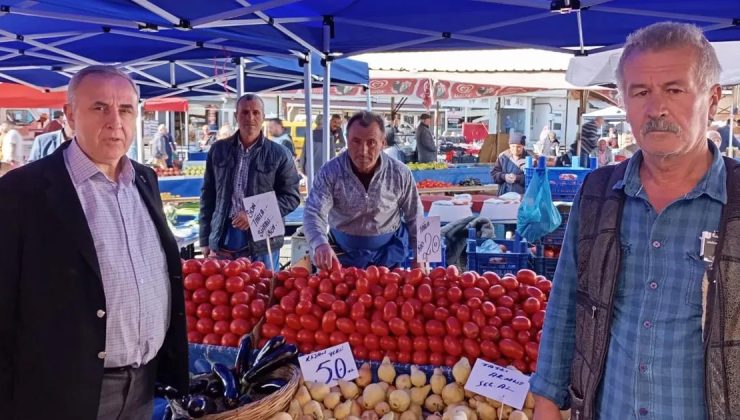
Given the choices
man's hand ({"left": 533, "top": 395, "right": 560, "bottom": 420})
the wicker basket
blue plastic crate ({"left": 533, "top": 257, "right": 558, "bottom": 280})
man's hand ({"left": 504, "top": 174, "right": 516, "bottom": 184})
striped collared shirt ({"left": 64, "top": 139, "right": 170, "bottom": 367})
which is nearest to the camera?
man's hand ({"left": 533, "top": 395, "right": 560, "bottom": 420})

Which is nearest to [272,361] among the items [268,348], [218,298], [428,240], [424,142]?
[268,348]

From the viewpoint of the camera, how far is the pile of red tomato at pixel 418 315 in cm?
252

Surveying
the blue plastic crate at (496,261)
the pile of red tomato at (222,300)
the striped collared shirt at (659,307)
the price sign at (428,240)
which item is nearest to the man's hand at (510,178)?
the blue plastic crate at (496,261)

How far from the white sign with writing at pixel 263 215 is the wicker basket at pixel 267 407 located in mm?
1325

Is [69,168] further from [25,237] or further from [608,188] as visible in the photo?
[608,188]

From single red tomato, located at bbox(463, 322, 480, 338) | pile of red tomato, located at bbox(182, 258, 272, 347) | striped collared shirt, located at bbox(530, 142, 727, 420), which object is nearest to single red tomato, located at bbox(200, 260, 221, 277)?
pile of red tomato, located at bbox(182, 258, 272, 347)

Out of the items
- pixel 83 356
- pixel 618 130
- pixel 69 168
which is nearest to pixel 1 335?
pixel 83 356

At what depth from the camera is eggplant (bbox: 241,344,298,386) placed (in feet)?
8.10

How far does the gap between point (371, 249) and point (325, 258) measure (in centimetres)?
60

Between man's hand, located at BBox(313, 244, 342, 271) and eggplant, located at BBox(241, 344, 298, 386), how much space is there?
52cm

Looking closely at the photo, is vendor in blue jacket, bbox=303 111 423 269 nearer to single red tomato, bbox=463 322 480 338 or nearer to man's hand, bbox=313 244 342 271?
man's hand, bbox=313 244 342 271

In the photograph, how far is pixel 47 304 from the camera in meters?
1.66

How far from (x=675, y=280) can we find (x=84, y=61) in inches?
241

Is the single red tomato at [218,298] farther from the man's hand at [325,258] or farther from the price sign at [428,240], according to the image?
the price sign at [428,240]
